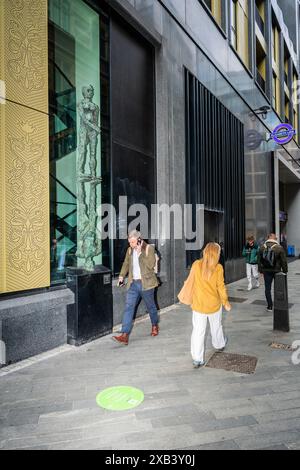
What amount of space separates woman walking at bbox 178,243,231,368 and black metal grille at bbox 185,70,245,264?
19.9 feet

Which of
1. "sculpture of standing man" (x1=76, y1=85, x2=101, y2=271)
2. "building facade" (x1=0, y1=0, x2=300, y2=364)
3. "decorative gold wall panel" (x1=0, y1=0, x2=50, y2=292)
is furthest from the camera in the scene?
"sculpture of standing man" (x1=76, y1=85, x2=101, y2=271)

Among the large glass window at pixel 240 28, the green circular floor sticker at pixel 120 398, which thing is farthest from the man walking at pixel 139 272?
the large glass window at pixel 240 28

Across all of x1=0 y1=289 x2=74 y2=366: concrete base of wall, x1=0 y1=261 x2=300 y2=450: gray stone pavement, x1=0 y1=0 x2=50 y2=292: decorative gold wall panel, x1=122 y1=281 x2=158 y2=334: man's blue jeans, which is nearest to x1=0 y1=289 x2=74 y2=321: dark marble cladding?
x1=0 y1=289 x2=74 y2=366: concrete base of wall

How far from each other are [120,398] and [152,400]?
375 millimetres

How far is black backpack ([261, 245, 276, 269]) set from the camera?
8.12 metres

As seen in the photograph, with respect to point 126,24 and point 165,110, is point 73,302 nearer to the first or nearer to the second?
point 165,110

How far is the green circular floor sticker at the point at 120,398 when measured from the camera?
3.86 metres

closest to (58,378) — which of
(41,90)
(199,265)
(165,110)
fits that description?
(199,265)

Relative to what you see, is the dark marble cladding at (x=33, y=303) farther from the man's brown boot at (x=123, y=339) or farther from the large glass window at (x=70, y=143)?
the man's brown boot at (x=123, y=339)

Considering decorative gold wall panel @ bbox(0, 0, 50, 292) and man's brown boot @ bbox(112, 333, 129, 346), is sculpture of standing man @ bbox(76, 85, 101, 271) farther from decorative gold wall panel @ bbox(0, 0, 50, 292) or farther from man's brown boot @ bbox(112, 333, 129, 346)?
man's brown boot @ bbox(112, 333, 129, 346)

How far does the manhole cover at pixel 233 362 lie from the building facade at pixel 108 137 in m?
2.61

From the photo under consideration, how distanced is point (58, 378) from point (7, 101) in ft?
13.7

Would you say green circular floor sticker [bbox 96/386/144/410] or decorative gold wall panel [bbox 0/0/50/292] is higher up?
decorative gold wall panel [bbox 0/0/50/292]

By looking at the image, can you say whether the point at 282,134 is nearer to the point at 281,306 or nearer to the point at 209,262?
the point at 281,306
